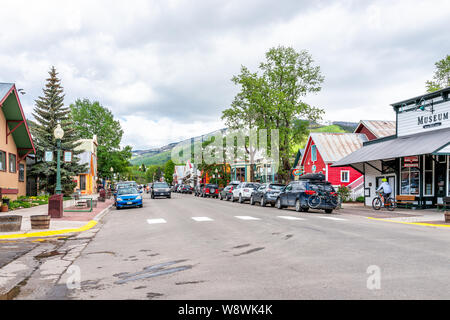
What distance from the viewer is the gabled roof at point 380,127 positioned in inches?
1594

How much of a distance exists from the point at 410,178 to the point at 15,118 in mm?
26191

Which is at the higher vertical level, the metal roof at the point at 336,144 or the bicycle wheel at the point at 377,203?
the metal roof at the point at 336,144

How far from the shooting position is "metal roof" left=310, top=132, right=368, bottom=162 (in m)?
42.4

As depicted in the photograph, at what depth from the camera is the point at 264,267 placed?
7.07 m

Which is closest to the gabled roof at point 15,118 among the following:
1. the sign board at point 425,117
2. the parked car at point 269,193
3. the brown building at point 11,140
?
the brown building at point 11,140

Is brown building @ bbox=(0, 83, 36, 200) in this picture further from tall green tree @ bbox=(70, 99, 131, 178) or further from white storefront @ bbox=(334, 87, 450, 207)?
tall green tree @ bbox=(70, 99, 131, 178)

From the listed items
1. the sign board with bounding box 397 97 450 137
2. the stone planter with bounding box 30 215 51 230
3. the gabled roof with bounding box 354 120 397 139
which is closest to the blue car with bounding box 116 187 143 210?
the stone planter with bounding box 30 215 51 230

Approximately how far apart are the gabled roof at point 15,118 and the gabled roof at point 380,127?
102 ft

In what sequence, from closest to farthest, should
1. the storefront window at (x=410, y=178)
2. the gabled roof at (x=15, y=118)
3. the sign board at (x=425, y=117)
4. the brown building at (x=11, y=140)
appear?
the sign board at (x=425, y=117) < the storefront window at (x=410, y=178) < the gabled roof at (x=15, y=118) < the brown building at (x=11, y=140)

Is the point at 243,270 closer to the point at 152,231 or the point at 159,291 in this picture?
the point at 159,291

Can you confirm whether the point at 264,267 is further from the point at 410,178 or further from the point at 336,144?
the point at 336,144

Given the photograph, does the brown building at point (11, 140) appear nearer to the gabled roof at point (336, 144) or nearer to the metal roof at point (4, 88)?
the metal roof at point (4, 88)

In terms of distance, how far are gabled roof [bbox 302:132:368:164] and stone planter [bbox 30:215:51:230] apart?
3219 centimetres

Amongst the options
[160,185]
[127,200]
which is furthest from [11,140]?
[160,185]
